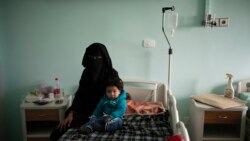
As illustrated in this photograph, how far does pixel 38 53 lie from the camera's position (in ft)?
9.57

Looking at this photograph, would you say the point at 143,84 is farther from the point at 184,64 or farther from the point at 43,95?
the point at 43,95

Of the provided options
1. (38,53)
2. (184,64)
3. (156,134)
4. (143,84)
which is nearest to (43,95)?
(38,53)

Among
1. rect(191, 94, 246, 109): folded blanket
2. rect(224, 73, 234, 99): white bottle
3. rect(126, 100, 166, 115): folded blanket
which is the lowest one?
rect(126, 100, 166, 115): folded blanket

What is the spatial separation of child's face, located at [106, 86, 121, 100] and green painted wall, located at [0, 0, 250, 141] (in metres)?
0.73

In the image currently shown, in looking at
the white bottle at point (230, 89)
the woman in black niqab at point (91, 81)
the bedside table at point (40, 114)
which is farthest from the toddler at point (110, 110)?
the white bottle at point (230, 89)

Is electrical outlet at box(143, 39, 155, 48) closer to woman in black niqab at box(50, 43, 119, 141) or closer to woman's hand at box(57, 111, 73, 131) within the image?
woman in black niqab at box(50, 43, 119, 141)

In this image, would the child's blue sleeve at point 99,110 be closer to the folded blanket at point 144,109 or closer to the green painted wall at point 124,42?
the folded blanket at point 144,109

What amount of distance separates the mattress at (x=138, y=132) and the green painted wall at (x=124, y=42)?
75 centimetres

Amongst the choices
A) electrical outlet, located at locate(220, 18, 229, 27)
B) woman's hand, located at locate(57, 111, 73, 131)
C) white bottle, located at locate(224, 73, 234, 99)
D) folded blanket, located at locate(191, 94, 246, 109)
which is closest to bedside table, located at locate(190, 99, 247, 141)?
folded blanket, located at locate(191, 94, 246, 109)

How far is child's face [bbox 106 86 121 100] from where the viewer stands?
7.36ft

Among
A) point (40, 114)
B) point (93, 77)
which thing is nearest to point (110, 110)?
point (93, 77)

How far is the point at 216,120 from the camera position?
2527 millimetres

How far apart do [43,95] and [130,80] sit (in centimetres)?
101

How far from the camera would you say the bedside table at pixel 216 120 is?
250 cm
